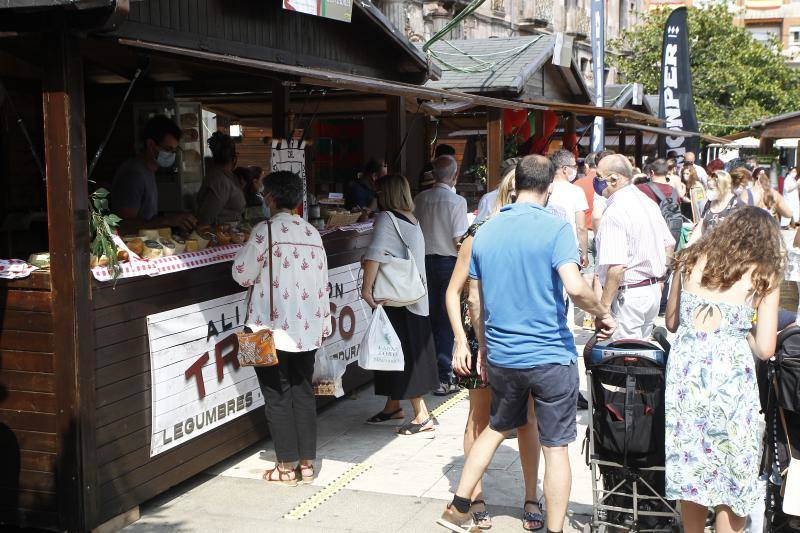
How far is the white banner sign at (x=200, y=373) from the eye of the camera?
16.8 ft

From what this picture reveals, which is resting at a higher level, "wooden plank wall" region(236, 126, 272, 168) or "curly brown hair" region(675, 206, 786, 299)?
"wooden plank wall" region(236, 126, 272, 168)

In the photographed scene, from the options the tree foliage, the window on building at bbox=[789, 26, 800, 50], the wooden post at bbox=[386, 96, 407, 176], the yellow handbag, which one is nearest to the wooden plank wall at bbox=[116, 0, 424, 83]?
the wooden post at bbox=[386, 96, 407, 176]

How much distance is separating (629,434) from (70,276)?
275 centimetres

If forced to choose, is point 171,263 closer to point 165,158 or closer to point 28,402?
point 28,402

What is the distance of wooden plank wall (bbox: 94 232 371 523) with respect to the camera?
15.5 feet

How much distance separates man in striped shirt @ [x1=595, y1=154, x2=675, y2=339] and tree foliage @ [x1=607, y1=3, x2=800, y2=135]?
29.3m

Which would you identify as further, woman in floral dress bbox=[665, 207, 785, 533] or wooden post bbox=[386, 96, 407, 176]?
wooden post bbox=[386, 96, 407, 176]

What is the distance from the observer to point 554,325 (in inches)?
171

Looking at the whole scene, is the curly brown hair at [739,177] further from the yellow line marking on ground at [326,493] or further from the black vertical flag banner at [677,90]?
the black vertical flag banner at [677,90]

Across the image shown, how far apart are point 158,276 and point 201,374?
704 millimetres

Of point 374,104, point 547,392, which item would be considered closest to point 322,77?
point 547,392

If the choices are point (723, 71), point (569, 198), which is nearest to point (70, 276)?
point (569, 198)

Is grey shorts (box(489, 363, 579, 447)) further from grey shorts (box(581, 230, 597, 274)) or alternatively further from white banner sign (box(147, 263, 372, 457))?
grey shorts (box(581, 230, 597, 274))

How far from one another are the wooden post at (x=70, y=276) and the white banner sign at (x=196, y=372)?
52cm
